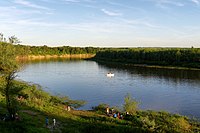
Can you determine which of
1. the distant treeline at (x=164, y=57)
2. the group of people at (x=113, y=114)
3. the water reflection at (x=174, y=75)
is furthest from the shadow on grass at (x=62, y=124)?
the distant treeline at (x=164, y=57)

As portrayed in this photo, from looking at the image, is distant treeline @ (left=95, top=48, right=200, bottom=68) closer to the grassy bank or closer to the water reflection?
the water reflection

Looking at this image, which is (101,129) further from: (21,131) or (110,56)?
(110,56)

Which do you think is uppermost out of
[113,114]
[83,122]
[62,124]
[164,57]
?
[164,57]

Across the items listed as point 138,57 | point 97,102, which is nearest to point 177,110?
point 97,102

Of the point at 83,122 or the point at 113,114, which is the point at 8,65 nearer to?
the point at 83,122

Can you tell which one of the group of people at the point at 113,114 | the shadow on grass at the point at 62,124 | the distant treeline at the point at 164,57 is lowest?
the group of people at the point at 113,114

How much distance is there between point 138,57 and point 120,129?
396 ft

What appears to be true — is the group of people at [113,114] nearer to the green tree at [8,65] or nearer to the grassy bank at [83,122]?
the grassy bank at [83,122]

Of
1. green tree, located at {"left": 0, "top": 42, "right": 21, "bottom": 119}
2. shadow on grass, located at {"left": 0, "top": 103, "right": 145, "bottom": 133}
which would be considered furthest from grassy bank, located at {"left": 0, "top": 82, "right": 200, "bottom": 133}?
green tree, located at {"left": 0, "top": 42, "right": 21, "bottom": 119}

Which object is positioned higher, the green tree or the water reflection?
the green tree

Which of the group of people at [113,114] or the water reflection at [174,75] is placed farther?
the water reflection at [174,75]

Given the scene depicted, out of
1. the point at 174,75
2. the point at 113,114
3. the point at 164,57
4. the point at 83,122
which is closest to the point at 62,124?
the point at 83,122

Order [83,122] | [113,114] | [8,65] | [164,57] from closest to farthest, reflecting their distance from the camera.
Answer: [8,65], [83,122], [113,114], [164,57]

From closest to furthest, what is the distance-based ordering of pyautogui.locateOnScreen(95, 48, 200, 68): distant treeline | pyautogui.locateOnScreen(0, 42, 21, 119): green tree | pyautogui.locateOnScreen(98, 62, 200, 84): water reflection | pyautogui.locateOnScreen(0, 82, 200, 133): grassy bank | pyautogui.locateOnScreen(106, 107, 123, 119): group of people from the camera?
1. pyautogui.locateOnScreen(0, 82, 200, 133): grassy bank
2. pyautogui.locateOnScreen(0, 42, 21, 119): green tree
3. pyautogui.locateOnScreen(106, 107, 123, 119): group of people
4. pyautogui.locateOnScreen(98, 62, 200, 84): water reflection
5. pyautogui.locateOnScreen(95, 48, 200, 68): distant treeline
